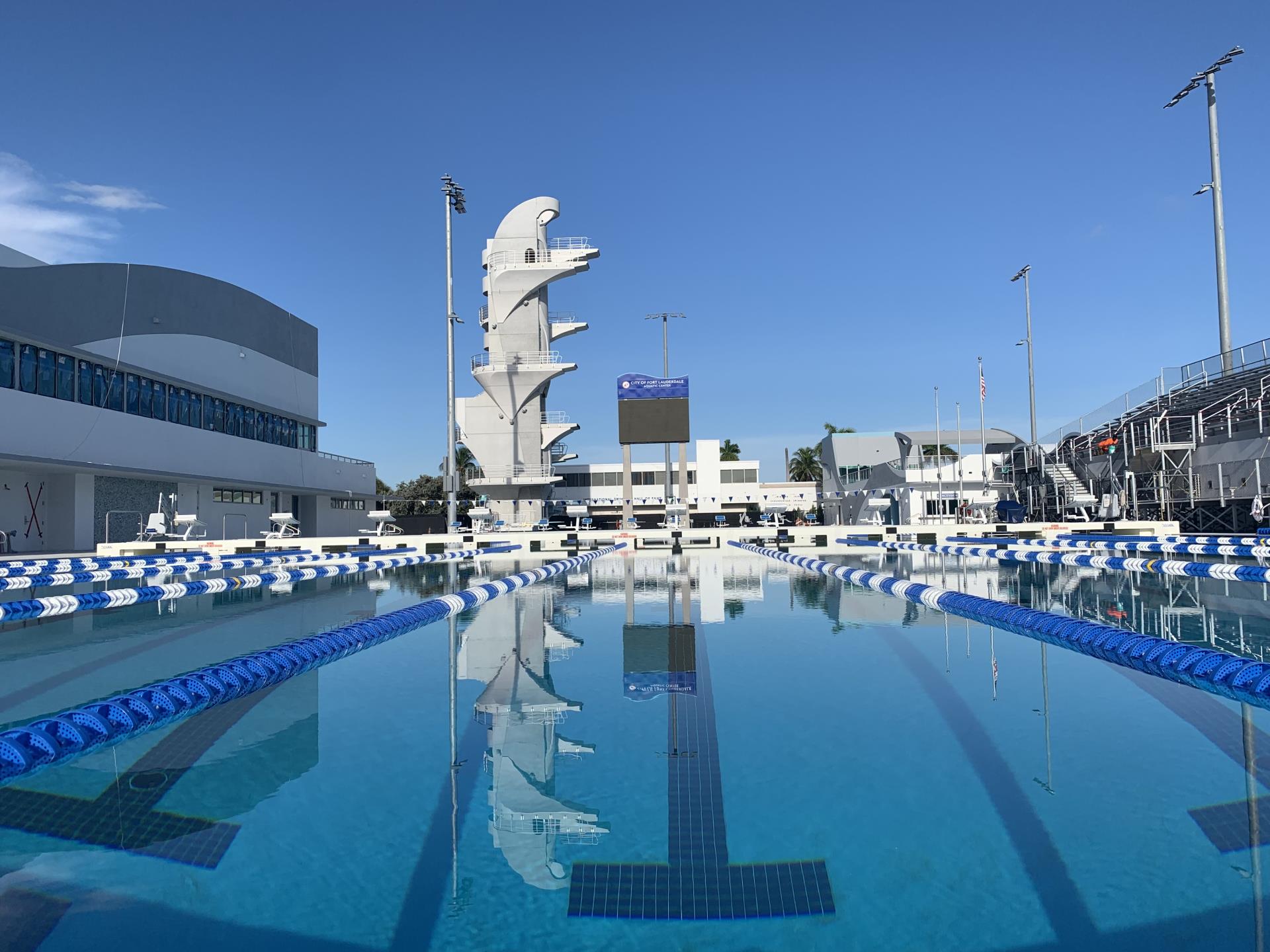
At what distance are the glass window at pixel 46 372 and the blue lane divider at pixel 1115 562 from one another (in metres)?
22.8

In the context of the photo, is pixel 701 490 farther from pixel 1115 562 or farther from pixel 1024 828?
pixel 1024 828

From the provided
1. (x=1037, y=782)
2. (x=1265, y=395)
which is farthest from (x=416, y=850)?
(x=1265, y=395)

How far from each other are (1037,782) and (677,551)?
17259 millimetres

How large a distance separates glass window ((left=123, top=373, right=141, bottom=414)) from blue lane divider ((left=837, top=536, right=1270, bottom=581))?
74.8 feet

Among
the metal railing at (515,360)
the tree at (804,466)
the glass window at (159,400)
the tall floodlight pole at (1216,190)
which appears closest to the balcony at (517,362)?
the metal railing at (515,360)

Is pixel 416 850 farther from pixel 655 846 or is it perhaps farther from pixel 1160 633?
pixel 1160 633

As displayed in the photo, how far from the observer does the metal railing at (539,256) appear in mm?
34000

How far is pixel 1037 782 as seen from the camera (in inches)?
135

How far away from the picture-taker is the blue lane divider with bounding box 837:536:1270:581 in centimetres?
1015

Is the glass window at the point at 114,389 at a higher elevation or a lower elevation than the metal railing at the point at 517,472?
higher

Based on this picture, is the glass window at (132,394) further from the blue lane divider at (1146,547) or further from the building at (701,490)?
the building at (701,490)

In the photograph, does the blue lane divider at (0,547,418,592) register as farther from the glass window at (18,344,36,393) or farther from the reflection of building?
the reflection of building

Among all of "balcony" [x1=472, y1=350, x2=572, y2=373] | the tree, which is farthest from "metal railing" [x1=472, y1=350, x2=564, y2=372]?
the tree

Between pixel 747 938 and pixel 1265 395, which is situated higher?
pixel 1265 395
